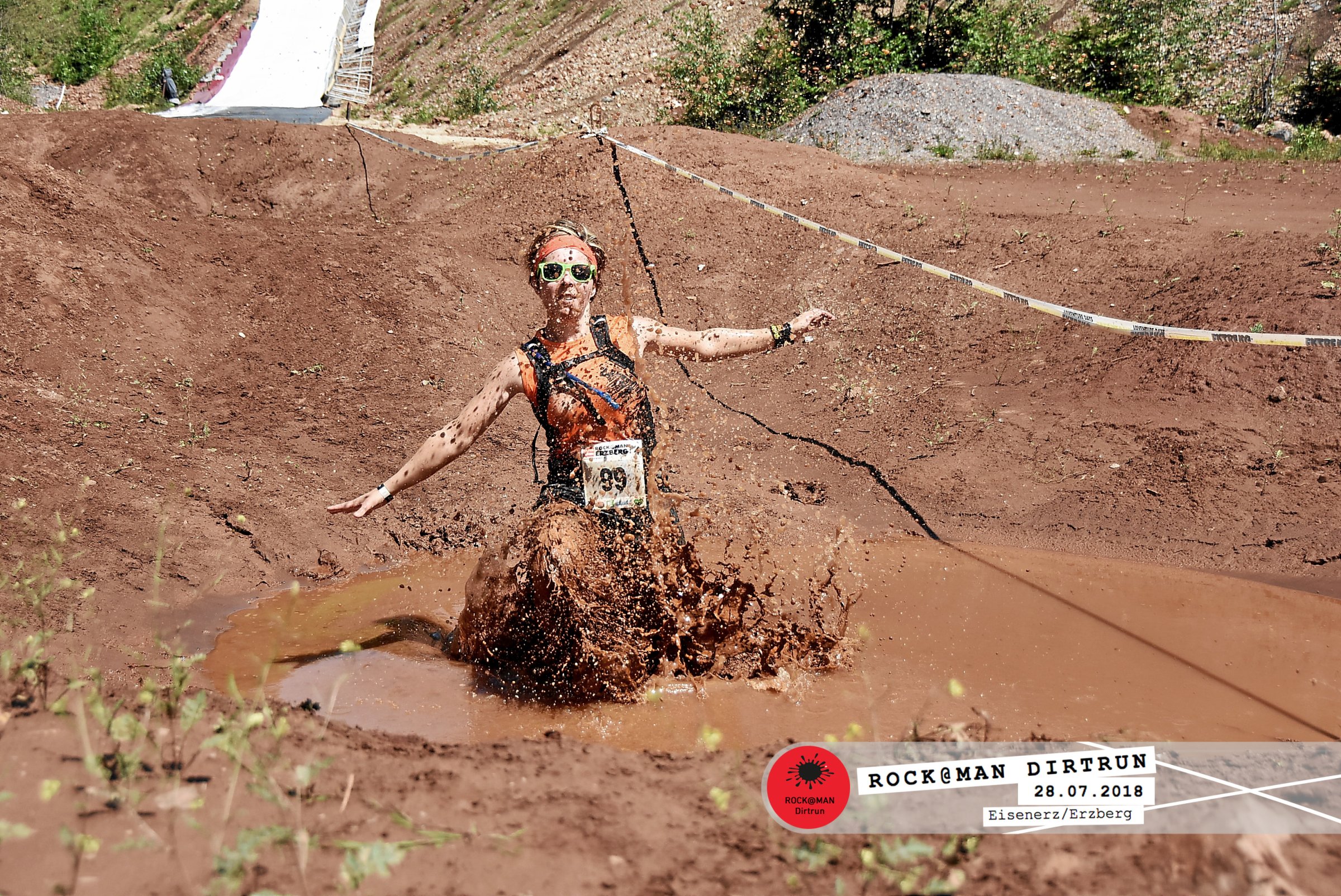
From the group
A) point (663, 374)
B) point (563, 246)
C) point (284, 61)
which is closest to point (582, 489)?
point (563, 246)

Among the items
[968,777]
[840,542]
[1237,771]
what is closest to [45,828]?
[968,777]

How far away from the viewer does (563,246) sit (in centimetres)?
410

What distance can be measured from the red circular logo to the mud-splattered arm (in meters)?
1.95

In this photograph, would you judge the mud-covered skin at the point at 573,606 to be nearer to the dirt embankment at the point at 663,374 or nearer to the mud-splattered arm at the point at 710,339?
the mud-splattered arm at the point at 710,339

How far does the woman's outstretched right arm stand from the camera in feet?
13.4

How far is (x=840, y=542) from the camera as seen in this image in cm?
616

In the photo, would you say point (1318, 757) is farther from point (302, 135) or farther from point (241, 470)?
point (302, 135)

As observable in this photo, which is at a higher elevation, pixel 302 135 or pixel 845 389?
pixel 302 135

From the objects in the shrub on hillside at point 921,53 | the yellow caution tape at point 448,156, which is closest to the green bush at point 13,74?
the yellow caution tape at point 448,156

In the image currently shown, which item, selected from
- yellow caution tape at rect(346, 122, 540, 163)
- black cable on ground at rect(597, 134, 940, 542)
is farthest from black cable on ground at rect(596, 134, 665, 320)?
yellow caution tape at rect(346, 122, 540, 163)

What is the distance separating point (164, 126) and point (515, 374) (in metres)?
10.8

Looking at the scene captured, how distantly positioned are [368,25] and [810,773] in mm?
30390

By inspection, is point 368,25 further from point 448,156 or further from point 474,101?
point 448,156

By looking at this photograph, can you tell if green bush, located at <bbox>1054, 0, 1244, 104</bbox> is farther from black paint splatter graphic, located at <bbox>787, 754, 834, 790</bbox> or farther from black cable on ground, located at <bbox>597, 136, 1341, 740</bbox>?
black paint splatter graphic, located at <bbox>787, 754, 834, 790</bbox>
